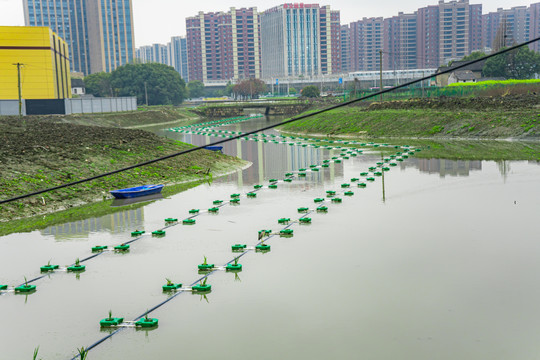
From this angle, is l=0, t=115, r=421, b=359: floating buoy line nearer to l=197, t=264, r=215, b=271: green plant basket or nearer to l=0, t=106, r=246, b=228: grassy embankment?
l=197, t=264, r=215, b=271: green plant basket

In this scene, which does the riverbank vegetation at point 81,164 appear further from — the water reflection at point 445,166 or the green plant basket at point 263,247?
the water reflection at point 445,166

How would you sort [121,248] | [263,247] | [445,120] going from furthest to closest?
[445,120] → [121,248] → [263,247]

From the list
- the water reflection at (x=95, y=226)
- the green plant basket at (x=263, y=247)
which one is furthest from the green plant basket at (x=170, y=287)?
the water reflection at (x=95, y=226)

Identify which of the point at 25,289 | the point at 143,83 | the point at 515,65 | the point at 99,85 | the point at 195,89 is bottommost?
the point at 25,289

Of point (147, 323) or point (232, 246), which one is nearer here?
point (147, 323)

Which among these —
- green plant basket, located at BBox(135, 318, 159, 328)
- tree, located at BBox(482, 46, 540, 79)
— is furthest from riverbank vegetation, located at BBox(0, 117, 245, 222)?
tree, located at BBox(482, 46, 540, 79)

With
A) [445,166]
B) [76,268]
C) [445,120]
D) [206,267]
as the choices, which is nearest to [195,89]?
[445,120]

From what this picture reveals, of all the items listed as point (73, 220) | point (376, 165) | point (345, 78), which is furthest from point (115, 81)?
point (73, 220)

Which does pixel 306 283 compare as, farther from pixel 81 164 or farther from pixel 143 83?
pixel 143 83
